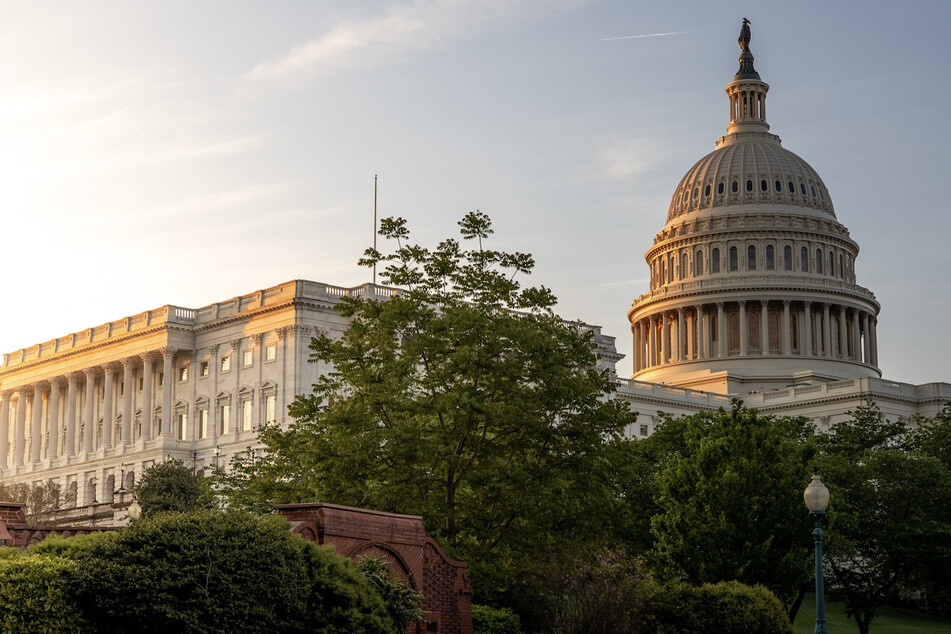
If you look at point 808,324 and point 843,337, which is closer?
point 808,324

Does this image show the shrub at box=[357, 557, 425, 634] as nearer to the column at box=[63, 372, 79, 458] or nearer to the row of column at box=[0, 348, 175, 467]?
the row of column at box=[0, 348, 175, 467]

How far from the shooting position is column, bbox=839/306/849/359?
172250 millimetres

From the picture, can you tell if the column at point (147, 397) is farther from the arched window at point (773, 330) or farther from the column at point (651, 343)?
the arched window at point (773, 330)

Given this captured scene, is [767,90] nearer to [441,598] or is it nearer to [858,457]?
[858,457]

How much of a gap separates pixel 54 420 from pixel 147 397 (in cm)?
1618

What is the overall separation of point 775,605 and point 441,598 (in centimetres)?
1121

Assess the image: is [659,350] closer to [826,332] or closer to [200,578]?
[826,332]

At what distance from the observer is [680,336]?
176 m

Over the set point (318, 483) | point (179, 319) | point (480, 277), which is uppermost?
point (179, 319)

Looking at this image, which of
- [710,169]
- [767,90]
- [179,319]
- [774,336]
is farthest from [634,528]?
[767,90]

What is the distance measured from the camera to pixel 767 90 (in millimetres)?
191750

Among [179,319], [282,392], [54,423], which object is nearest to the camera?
[282,392]

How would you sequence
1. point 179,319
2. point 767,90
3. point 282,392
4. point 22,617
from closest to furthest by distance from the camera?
point 22,617 < point 282,392 < point 179,319 < point 767,90

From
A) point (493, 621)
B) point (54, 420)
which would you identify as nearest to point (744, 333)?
point (54, 420)
